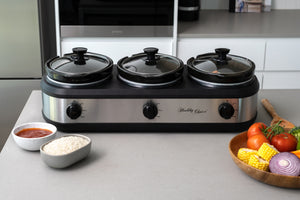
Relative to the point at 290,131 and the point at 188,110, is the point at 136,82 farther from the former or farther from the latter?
the point at 290,131

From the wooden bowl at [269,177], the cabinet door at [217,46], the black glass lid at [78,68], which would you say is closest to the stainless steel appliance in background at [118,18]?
the cabinet door at [217,46]

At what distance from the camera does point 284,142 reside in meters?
1.18

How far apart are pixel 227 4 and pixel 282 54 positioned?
2.86 ft

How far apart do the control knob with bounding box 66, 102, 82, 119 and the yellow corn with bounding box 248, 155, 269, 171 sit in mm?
544

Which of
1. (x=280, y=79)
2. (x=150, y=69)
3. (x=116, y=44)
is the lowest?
(x=280, y=79)

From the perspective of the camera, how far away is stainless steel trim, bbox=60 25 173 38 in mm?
2727

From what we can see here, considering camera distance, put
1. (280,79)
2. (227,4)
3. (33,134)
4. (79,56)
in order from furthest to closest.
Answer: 1. (227,4)
2. (280,79)
3. (79,56)
4. (33,134)

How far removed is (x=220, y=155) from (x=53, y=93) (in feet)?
1.76

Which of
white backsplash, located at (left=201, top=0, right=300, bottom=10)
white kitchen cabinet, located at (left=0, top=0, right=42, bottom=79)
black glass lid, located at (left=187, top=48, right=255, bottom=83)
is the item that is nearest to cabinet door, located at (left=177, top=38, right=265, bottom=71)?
white backsplash, located at (left=201, top=0, right=300, bottom=10)

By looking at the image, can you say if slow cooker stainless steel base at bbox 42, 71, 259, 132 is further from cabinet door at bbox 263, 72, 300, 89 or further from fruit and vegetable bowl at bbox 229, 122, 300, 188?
cabinet door at bbox 263, 72, 300, 89

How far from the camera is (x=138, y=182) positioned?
1115mm

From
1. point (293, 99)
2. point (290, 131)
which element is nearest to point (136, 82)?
point (290, 131)

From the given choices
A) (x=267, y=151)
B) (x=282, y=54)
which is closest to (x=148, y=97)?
(x=267, y=151)

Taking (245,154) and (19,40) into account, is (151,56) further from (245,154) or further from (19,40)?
(19,40)
